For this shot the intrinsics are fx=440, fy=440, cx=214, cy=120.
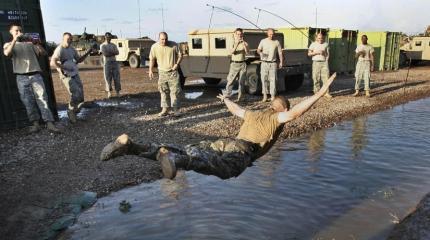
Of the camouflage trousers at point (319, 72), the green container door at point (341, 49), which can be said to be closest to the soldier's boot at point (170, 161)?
the camouflage trousers at point (319, 72)

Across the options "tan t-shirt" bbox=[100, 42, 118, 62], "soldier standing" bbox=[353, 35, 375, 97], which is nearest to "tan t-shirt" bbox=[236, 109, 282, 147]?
"tan t-shirt" bbox=[100, 42, 118, 62]

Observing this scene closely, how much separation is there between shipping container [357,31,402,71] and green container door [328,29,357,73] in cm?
297

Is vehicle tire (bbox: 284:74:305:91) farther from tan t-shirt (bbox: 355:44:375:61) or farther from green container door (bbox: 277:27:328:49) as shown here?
green container door (bbox: 277:27:328:49)

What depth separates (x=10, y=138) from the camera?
8.25 metres

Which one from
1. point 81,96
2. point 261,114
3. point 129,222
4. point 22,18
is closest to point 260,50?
point 81,96

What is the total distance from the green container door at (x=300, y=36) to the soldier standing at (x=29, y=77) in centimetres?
1255

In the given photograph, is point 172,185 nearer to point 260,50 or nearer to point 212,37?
point 260,50

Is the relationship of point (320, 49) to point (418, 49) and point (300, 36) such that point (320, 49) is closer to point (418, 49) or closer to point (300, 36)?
point (300, 36)

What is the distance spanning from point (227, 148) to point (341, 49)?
17.4 meters

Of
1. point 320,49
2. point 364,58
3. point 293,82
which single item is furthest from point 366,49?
point 293,82

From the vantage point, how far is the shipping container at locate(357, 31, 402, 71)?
24.2 m

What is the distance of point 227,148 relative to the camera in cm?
494

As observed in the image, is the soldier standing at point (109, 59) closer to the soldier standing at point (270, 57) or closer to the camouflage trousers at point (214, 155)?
the soldier standing at point (270, 57)

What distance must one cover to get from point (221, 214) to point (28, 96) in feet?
15.7
